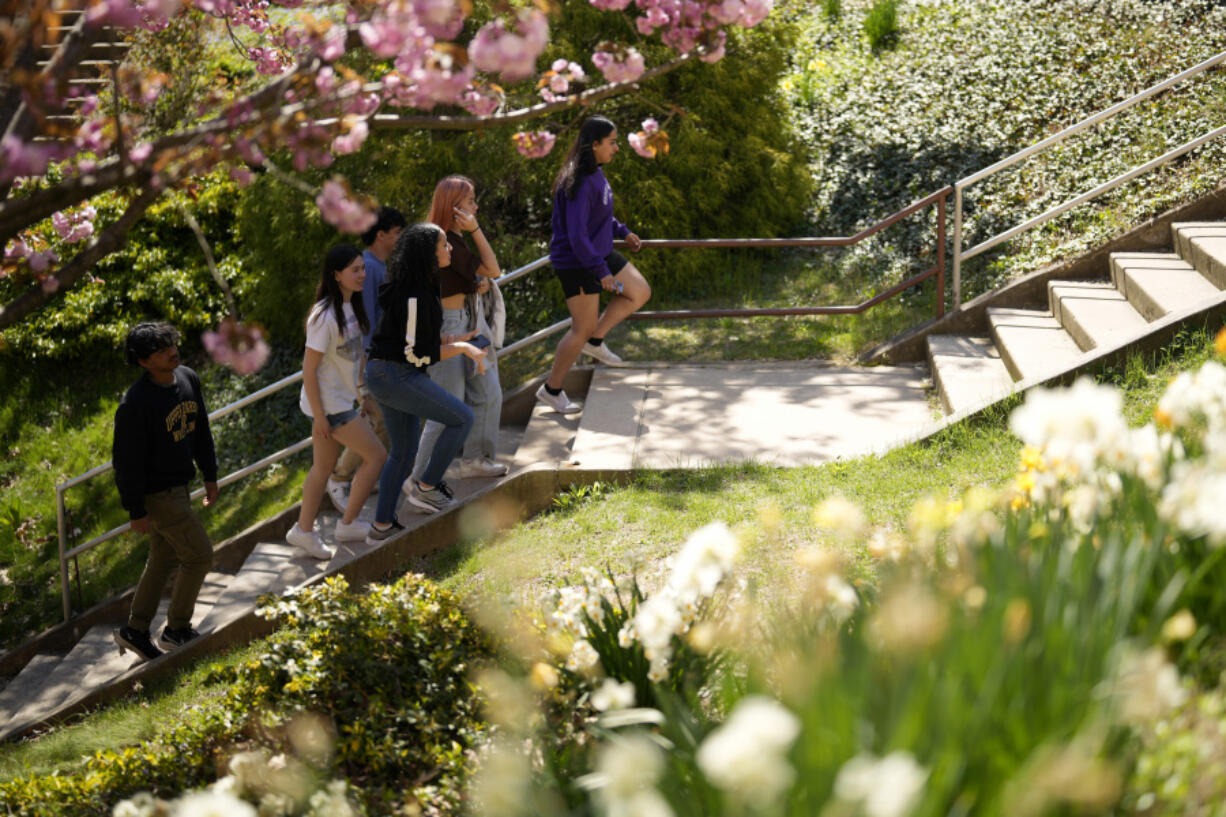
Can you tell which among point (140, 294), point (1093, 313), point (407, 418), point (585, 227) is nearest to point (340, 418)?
point (407, 418)

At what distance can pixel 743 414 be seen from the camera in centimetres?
741

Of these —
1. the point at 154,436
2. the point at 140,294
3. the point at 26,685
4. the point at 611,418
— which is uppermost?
the point at 154,436

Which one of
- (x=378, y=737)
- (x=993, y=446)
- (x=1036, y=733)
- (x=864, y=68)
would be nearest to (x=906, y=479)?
(x=993, y=446)

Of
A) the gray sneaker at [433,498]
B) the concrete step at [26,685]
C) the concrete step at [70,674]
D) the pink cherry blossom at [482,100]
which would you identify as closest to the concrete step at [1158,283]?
the gray sneaker at [433,498]

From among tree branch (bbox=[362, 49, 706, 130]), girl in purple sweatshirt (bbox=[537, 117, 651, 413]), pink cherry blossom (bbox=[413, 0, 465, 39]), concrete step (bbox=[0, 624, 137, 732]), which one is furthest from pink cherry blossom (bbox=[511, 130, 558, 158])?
concrete step (bbox=[0, 624, 137, 732])

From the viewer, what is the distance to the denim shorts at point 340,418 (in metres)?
6.37

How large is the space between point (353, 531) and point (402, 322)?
1407mm

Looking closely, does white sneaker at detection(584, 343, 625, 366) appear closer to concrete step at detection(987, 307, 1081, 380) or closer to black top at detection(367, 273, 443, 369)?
black top at detection(367, 273, 443, 369)

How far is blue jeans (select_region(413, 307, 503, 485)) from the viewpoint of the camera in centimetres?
668

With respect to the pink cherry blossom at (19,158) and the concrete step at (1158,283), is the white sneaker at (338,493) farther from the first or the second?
the concrete step at (1158,283)

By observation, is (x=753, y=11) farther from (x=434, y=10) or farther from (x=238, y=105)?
(x=238, y=105)

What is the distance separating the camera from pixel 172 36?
451 inches

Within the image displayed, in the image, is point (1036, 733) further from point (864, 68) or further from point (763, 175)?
point (864, 68)

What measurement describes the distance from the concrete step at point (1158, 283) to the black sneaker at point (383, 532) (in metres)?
4.69
